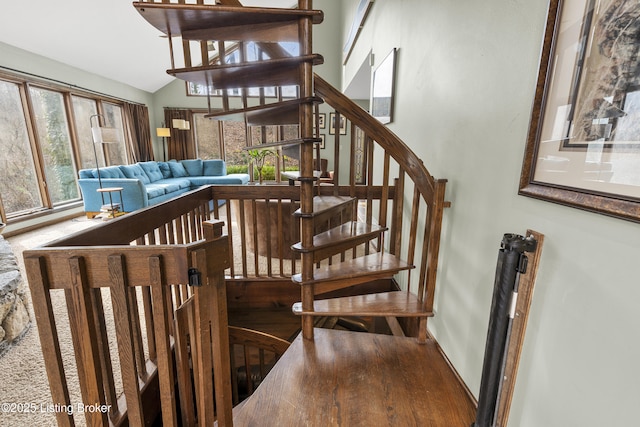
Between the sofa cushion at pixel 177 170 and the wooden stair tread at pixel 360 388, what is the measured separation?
6715 millimetres

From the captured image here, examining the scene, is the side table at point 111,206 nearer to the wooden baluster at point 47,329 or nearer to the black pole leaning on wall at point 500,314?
the wooden baluster at point 47,329

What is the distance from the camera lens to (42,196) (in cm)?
462

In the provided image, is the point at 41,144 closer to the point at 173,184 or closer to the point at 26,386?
the point at 173,184

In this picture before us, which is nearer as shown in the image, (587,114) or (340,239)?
(587,114)

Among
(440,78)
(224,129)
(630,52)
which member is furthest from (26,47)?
(630,52)

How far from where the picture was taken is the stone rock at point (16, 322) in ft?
6.08

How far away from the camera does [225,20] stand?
1.24 meters

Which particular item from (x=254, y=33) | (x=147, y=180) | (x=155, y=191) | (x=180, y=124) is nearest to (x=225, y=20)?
(x=254, y=33)

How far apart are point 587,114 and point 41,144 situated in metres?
6.47

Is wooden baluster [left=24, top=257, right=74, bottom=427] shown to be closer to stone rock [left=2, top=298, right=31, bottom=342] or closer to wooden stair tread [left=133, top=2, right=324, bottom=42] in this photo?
wooden stair tread [left=133, top=2, right=324, bottom=42]

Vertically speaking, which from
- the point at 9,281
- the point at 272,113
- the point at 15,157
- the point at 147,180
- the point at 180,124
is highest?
the point at 180,124

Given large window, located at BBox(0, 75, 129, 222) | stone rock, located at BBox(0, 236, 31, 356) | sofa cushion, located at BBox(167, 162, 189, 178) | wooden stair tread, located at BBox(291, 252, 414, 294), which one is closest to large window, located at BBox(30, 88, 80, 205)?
large window, located at BBox(0, 75, 129, 222)

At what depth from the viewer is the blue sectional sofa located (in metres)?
4.73

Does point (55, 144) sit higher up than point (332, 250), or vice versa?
point (55, 144)
